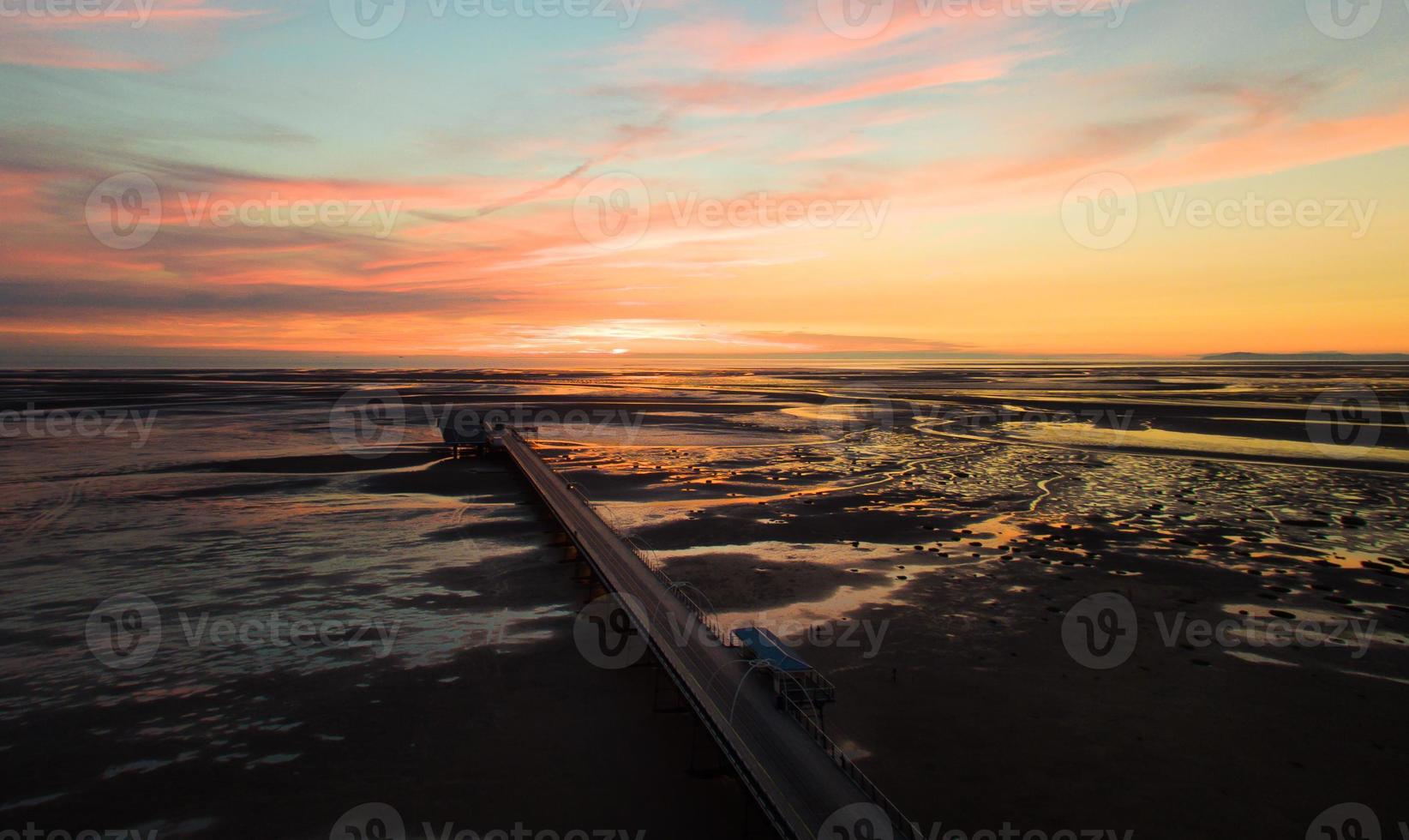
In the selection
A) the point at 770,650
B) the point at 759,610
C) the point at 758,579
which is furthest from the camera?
the point at 758,579

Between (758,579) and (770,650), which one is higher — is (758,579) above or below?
below

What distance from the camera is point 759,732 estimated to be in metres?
11.9

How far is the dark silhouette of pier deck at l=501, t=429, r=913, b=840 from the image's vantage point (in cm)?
988

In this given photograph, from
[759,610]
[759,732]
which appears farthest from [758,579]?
[759,732]

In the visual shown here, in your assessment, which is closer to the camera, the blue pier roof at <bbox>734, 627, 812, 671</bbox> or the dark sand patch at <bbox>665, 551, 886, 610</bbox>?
the blue pier roof at <bbox>734, 627, 812, 671</bbox>

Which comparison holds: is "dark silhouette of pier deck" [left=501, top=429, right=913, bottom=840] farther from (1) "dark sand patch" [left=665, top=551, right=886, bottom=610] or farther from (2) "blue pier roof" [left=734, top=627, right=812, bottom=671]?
(1) "dark sand patch" [left=665, top=551, right=886, bottom=610]

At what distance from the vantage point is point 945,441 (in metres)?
52.2

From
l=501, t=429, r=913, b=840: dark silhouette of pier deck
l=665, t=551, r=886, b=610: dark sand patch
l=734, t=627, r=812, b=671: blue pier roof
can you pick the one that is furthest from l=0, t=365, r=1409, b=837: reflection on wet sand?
l=734, t=627, r=812, b=671: blue pier roof

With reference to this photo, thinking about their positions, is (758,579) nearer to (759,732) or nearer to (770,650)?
(770,650)

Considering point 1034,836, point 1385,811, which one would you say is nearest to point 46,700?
point 1034,836

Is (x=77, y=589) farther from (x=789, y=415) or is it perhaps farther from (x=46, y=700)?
(x=789, y=415)

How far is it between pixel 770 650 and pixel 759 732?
200 centimetres

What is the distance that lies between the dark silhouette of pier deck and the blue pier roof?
1.35ft

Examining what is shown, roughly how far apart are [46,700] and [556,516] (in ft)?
50.7
